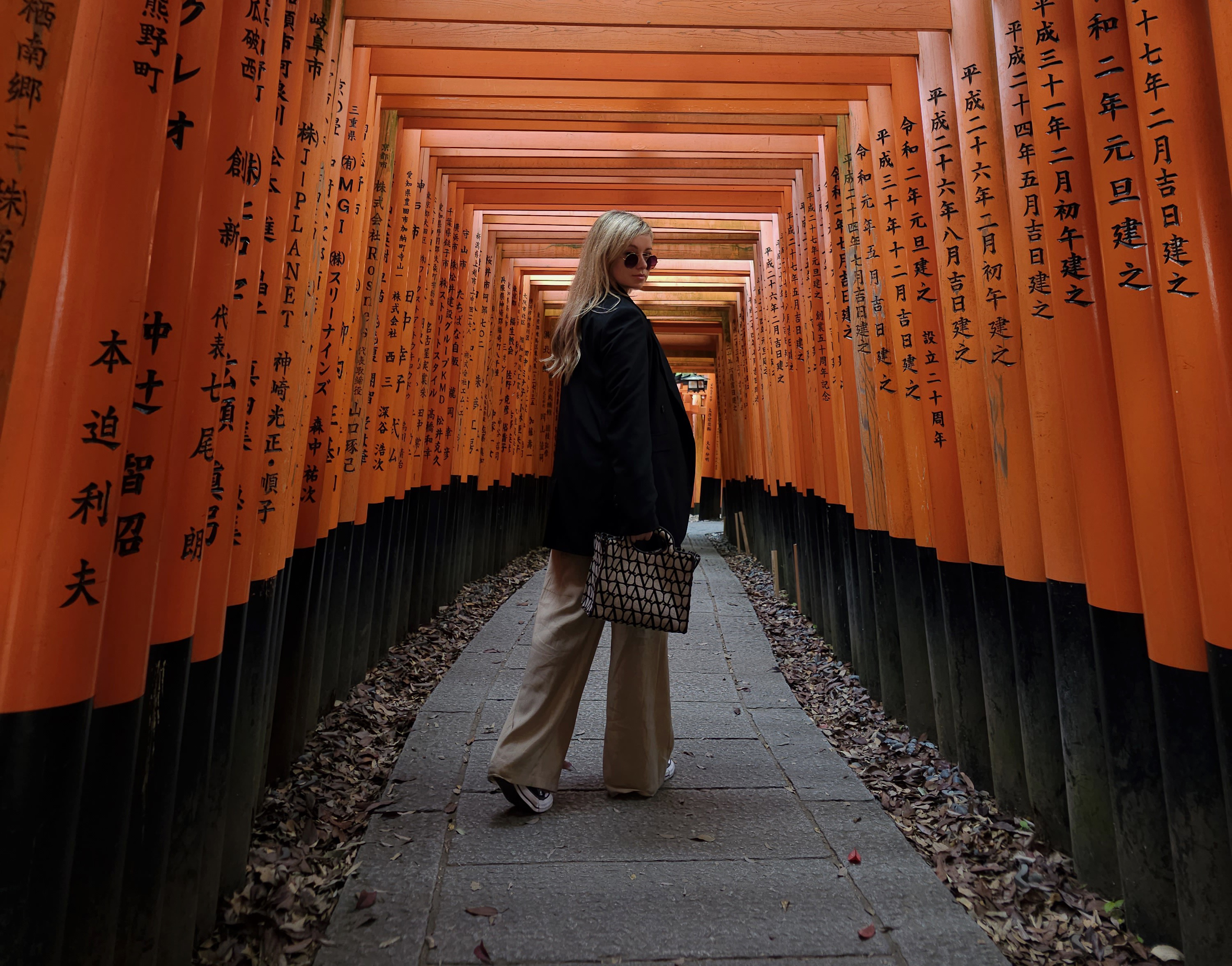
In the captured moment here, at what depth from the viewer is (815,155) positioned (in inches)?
200

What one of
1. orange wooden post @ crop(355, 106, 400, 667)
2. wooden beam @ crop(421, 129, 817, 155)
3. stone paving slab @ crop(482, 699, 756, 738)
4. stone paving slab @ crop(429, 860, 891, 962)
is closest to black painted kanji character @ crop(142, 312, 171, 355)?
stone paving slab @ crop(429, 860, 891, 962)

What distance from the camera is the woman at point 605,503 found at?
2.31m

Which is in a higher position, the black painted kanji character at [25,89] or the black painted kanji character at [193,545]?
the black painted kanji character at [25,89]

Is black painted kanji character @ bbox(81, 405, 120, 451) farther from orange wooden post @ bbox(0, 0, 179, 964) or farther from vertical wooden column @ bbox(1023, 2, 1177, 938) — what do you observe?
vertical wooden column @ bbox(1023, 2, 1177, 938)

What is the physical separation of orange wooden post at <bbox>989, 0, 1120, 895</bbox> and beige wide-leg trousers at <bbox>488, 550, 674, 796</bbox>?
1.29 meters

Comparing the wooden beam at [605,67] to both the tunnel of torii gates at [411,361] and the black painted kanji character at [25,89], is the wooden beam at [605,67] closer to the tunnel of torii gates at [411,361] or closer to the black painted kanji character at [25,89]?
the tunnel of torii gates at [411,361]

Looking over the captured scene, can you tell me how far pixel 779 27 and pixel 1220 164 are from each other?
2605mm

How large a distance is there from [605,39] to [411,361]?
8.21 feet

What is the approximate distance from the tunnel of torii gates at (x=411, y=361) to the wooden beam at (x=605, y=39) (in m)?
0.02

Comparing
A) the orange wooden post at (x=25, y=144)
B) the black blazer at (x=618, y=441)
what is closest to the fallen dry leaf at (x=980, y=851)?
the black blazer at (x=618, y=441)

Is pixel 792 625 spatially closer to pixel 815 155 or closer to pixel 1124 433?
pixel 815 155

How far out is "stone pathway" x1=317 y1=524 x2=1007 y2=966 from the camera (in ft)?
5.74

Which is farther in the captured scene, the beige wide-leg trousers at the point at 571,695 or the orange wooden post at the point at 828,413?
the orange wooden post at the point at 828,413

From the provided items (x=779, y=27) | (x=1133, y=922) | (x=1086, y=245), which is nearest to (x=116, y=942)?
(x=1133, y=922)
